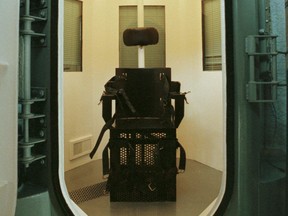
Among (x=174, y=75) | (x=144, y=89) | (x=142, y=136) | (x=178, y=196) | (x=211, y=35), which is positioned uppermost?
(x=211, y=35)

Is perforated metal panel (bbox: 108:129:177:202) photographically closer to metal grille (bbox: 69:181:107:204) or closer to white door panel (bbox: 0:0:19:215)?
metal grille (bbox: 69:181:107:204)

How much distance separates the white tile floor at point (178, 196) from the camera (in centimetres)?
235

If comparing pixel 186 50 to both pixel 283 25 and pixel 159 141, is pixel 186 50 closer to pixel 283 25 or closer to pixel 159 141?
pixel 159 141

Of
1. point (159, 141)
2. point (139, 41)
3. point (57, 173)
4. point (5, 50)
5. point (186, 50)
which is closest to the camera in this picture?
point (5, 50)

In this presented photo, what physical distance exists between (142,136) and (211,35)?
1682 millimetres

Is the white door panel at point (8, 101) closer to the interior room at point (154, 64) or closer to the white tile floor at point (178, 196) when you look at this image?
the white tile floor at point (178, 196)

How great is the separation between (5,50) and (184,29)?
3.04m

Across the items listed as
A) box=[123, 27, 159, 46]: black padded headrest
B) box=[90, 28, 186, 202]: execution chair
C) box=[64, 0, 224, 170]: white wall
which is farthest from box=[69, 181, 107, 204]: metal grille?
box=[123, 27, 159, 46]: black padded headrest

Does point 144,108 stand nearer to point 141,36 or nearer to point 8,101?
point 141,36

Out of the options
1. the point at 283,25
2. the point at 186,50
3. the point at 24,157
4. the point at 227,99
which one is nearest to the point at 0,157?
the point at 24,157

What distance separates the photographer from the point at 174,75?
3863 millimetres

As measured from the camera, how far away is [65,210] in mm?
1311

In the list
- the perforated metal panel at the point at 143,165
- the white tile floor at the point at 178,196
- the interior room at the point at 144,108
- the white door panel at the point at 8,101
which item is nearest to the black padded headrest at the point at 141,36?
the interior room at the point at 144,108

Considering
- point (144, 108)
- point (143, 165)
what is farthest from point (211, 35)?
point (143, 165)
